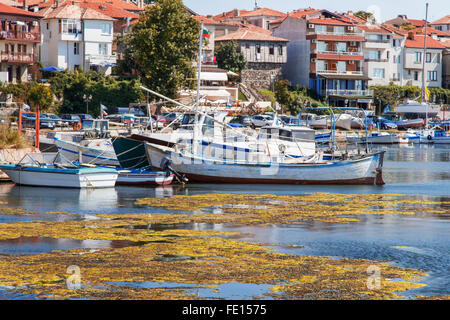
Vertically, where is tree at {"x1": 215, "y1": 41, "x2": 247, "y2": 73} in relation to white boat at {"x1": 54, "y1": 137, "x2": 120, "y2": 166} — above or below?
above

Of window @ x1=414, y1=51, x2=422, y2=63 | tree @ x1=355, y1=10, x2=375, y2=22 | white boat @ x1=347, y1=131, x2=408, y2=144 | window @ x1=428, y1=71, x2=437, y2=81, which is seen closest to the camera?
white boat @ x1=347, y1=131, x2=408, y2=144

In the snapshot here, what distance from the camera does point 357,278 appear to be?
17.5m

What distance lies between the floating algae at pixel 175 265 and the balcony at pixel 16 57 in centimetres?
5063

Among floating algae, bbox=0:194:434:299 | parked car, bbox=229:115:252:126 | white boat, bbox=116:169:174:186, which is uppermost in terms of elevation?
parked car, bbox=229:115:252:126

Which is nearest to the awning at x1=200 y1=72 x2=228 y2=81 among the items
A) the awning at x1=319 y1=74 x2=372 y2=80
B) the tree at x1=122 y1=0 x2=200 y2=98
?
the tree at x1=122 y1=0 x2=200 y2=98

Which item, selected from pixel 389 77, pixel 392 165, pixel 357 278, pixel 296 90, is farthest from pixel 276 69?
pixel 357 278

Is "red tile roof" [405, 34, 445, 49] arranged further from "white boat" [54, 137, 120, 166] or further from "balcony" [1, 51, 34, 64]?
"white boat" [54, 137, 120, 166]

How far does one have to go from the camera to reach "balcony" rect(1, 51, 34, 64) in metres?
73.4

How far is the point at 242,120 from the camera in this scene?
7481cm

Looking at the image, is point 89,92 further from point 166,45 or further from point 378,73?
point 378,73

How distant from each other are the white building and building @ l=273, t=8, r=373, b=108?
86.5ft

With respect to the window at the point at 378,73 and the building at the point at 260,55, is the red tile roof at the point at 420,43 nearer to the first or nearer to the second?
the window at the point at 378,73
